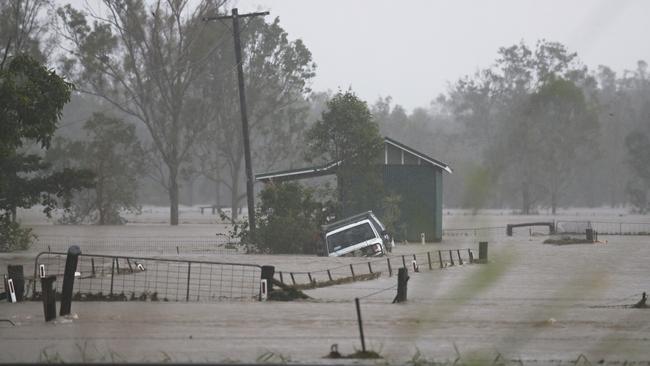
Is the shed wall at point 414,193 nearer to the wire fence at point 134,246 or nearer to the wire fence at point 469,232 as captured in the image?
the wire fence at point 134,246

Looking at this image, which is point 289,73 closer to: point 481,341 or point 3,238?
point 3,238

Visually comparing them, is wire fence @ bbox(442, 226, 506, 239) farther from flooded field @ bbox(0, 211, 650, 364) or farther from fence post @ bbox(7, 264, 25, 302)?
fence post @ bbox(7, 264, 25, 302)

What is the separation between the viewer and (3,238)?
38.9m

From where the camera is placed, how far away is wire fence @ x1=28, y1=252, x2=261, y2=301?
20078 mm

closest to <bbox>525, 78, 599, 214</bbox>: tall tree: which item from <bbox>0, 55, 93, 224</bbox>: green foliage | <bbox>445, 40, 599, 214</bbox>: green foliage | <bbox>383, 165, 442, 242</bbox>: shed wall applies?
<bbox>445, 40, 599, 214</bbox>: green foliage

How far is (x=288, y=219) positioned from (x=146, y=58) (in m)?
38.0

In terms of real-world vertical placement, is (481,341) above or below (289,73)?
below

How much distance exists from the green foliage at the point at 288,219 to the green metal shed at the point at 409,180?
5079 millimetres

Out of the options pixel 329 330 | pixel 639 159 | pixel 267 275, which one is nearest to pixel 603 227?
pixel 639 159

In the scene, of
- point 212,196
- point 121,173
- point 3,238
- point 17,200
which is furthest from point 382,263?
point 212,196

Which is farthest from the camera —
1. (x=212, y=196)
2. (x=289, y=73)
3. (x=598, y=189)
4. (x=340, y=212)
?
(x=212, y=196)

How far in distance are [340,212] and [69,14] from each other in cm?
3785

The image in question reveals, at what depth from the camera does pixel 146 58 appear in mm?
75125

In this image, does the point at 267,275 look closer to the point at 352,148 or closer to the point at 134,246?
the point at 134,246
